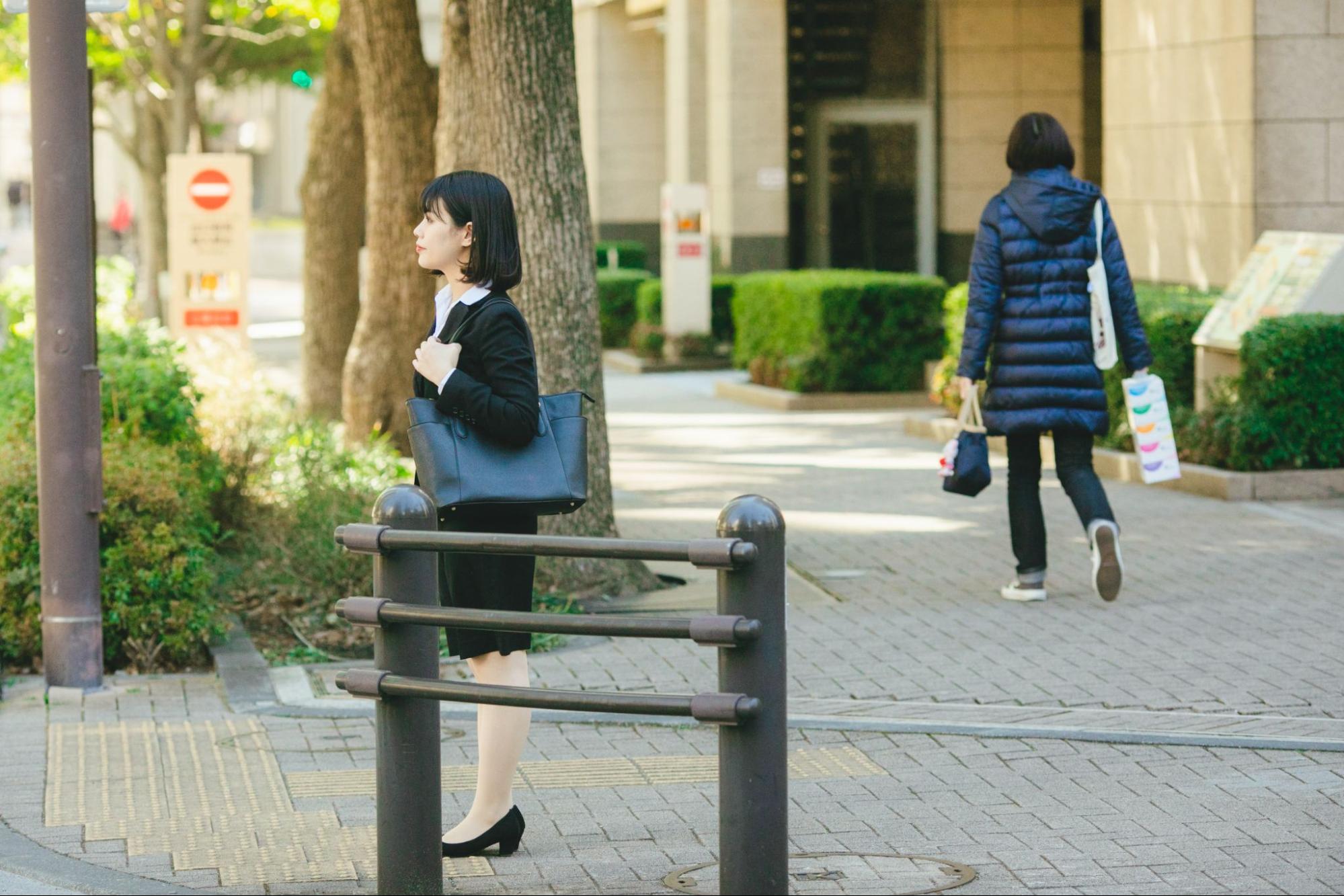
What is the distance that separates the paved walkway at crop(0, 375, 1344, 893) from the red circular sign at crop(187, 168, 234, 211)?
5.55 m

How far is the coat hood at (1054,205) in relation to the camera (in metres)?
8.22

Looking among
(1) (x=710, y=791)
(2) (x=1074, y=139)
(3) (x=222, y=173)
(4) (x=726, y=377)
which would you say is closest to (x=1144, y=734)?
(1) (x=710, y=791)

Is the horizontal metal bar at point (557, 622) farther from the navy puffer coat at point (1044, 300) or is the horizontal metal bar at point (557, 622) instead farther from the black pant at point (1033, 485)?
the black pant at point (1033, 485)

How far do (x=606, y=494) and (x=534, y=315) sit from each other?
2.72 ft

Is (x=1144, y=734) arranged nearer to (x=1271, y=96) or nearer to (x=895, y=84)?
(x=1271, y=96)

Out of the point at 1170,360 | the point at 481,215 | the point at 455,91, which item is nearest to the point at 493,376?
the point at 481,215

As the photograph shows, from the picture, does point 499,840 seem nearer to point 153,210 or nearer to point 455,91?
point 455,91

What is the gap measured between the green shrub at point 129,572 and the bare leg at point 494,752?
8.95ft

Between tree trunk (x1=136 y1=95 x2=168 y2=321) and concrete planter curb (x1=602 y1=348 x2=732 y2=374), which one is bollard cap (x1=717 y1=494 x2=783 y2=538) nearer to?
concrete planter curb (x1=602 y1=348 x2=732 y2=374)

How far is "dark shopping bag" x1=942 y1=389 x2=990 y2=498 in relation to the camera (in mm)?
8328

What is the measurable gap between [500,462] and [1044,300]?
392 cm

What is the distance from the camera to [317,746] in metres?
6.30

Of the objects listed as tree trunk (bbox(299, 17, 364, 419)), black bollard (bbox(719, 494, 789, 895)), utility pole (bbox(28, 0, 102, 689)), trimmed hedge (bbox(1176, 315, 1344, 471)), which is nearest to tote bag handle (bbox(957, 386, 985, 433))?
trimmed hedge (bbox(1176, 315, 1344, 471))

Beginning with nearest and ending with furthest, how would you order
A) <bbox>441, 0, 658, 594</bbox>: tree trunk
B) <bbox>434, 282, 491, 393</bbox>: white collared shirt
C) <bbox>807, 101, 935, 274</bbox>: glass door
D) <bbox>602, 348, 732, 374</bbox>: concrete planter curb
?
<bbox>434, 282, 491, 393</bbox>: white collared shirt, <bbox>441, 0, 658, 594</bbox>: tree trunk, <bbox>602, 348, 732, 374</bbox>: concrete planter curb, <bbox>807, 101, 935, 274</bbox>: glass door
